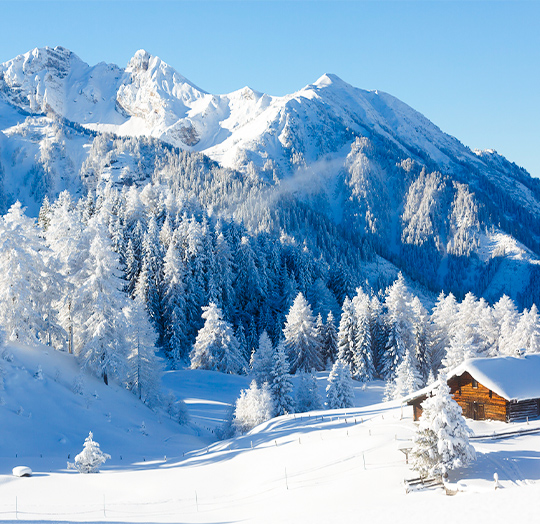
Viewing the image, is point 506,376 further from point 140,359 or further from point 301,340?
point 301,340

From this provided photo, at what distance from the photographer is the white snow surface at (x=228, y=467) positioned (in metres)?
19.0

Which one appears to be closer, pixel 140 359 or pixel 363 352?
pixel 140 359

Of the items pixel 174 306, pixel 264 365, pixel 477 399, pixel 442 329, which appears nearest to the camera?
pixel 477 399

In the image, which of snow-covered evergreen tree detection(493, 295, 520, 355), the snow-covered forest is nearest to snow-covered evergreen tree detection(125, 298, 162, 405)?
the snow-covered forest

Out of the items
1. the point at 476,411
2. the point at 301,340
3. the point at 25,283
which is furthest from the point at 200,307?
the point at 476,411

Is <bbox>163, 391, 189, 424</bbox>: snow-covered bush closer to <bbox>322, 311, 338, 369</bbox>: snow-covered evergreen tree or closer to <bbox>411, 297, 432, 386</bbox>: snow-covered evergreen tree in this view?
<bbox>322, 311, 338, 369</bbox>: snow-covered evergreen tree

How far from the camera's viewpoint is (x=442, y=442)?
20.5 meters

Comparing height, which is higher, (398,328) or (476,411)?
(398,328)

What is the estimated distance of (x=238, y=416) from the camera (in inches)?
1548

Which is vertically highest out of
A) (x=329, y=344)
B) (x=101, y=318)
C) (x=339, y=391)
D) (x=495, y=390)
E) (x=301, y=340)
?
(x=329, y=344)

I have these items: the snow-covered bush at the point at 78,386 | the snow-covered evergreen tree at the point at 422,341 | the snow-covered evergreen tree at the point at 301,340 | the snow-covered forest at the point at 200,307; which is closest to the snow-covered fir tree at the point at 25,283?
the snow-covered forest at the point at 200,307

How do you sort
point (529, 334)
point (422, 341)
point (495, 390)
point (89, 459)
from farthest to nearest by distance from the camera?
point (422, 341)
point (529, 334)
point (495, 390)
point (89, 459)

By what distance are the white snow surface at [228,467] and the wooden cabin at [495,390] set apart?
1318 mm

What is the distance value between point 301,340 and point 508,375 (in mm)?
36915
